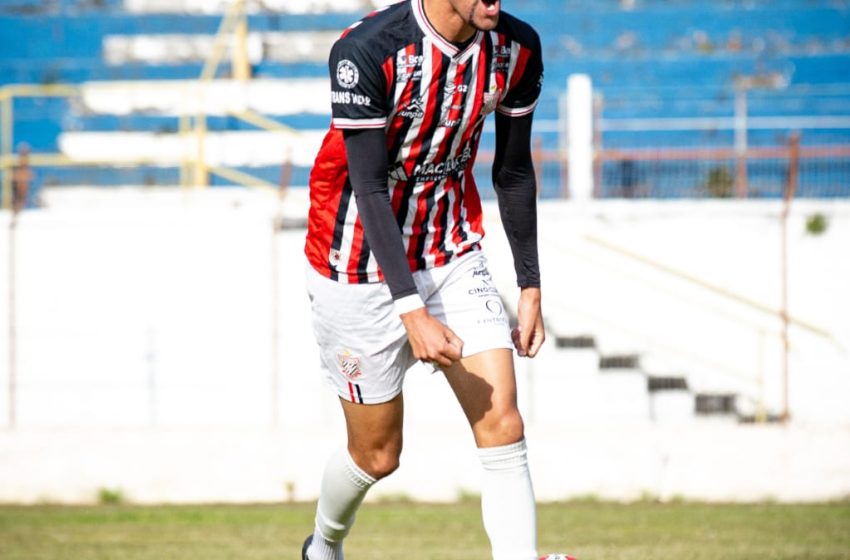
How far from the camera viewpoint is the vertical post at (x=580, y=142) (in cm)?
1428

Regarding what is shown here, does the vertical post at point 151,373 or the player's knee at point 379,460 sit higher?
the player's knee at point 379,460

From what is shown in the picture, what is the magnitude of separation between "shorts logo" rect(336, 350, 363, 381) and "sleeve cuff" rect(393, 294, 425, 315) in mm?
507

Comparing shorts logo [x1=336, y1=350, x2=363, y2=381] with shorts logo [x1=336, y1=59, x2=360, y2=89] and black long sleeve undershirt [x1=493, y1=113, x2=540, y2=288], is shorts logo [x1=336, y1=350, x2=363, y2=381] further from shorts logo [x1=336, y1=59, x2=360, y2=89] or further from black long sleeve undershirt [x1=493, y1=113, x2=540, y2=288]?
shorts logo [x1=336, y1=59, x2=360, y2=89]

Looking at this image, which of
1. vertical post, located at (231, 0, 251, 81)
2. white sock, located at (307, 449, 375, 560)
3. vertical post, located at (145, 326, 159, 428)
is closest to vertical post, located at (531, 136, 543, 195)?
vertical post, located at (145, 326, 159, 428)

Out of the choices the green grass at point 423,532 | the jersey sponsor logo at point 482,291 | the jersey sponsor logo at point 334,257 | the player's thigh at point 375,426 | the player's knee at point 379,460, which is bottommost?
the green grass at point 423,532

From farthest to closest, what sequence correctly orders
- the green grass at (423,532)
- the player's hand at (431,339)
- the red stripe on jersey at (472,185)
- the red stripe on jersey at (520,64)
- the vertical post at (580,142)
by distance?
the vertical post at (580,142) < the green grass at (423,532) < the red stripe on jersey at (520,64) < the red stripe on jersey at (472,185) < the player's hand at (431,339)

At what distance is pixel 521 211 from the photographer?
436 centimetres

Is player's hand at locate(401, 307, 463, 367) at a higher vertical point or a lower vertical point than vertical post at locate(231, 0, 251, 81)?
lower

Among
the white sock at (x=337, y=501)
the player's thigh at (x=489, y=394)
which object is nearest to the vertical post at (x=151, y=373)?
the white sock at (x=337, y=501)

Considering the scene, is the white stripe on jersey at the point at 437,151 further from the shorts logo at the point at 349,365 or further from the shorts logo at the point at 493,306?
the shorts logo at the point at 349,365

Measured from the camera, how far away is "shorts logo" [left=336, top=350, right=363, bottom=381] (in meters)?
4.30

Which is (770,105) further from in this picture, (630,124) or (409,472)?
(409,472)

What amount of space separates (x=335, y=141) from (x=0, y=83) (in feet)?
58.8

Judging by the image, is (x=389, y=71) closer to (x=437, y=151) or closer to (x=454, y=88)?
(x=454, y=88)
